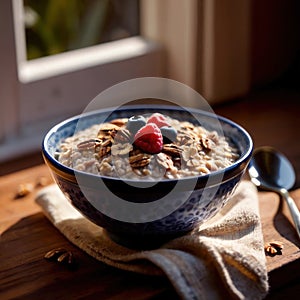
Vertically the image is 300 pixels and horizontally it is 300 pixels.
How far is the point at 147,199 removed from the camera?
803 millimetres

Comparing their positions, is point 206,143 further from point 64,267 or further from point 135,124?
point 64,267

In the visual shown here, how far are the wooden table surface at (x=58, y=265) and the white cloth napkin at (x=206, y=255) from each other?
0.02 m

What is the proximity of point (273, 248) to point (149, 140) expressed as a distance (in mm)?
204

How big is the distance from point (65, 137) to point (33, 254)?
0.15 meters

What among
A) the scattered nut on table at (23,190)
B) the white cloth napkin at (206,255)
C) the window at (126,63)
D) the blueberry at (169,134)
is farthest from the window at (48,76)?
the blueberry at (169,134)

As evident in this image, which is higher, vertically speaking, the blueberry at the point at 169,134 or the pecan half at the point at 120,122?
the blueberry at the point at 169,134

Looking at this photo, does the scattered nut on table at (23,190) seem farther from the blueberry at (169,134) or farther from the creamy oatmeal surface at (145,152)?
the blueberry at (169,134)

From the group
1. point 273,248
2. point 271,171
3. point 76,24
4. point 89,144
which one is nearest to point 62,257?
point 89,144

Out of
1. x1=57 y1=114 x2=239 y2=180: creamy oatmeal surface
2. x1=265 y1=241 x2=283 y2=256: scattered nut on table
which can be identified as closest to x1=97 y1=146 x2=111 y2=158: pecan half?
x1=57 y1=114 x2=239 y2=180: creamy oatmeal surface

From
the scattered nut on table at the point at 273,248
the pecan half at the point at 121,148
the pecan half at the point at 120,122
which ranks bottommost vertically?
the scattered nut on table at the point at 273,248

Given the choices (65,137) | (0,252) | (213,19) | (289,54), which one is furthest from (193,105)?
(0,252)

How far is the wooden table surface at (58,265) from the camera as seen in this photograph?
827 mm

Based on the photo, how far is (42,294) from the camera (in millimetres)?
823

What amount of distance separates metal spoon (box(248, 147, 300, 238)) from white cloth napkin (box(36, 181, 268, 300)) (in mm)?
104
